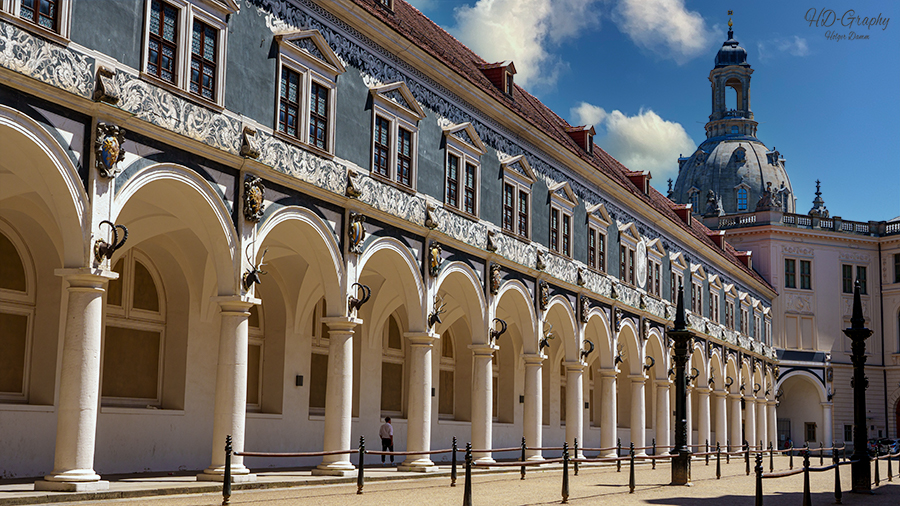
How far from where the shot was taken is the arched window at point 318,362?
25.9 metres

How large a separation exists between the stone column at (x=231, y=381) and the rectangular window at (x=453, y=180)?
29.8ft

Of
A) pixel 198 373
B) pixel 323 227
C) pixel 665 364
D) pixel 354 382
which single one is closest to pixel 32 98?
pixel 323 227

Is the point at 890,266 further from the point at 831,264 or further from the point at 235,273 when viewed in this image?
the point at 235,273

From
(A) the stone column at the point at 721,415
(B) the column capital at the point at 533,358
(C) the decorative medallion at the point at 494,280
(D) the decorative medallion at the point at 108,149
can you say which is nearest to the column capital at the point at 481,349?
(C) the decorative medallion at the point at 494,280

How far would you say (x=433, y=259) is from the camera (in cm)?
2452

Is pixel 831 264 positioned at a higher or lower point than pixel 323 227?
higher

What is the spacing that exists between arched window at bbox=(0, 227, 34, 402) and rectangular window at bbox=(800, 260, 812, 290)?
55843 mm

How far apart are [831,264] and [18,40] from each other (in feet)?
197

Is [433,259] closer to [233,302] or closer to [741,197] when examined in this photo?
[233,302]

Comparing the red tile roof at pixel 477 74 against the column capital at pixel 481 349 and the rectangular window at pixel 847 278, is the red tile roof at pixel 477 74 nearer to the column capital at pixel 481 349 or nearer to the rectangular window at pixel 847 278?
the column capital at pixel 481 349

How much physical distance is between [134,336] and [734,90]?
85927mm

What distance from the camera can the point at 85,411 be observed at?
1435cm

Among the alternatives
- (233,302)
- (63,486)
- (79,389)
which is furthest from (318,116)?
(63,486)

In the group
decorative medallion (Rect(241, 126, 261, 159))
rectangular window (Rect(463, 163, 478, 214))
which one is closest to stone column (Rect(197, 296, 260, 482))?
decorative medallion (Rect(241, 126, 261, 159))
